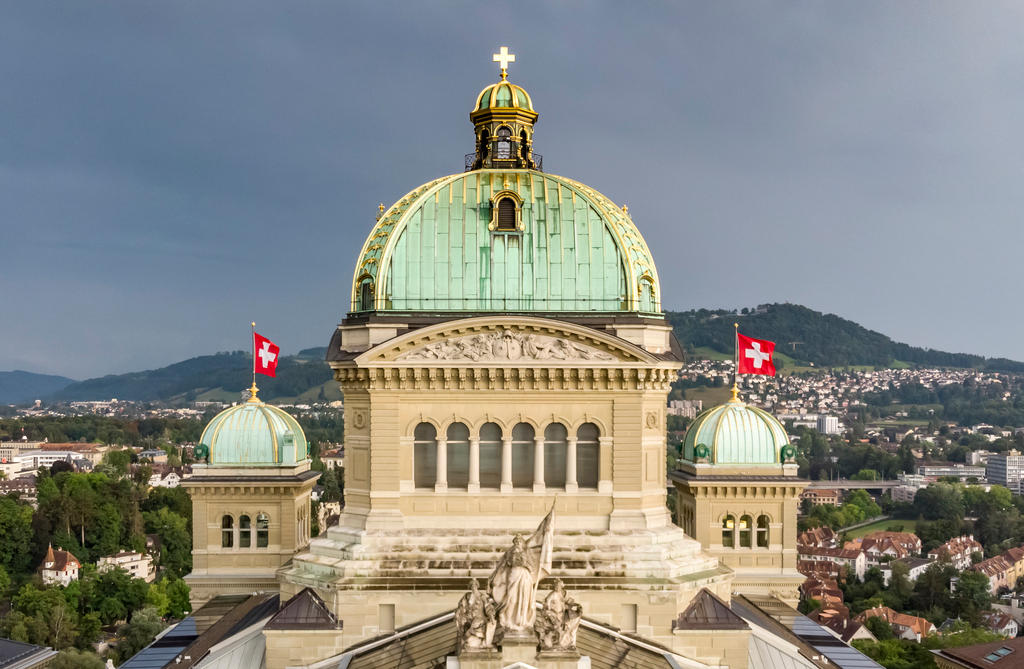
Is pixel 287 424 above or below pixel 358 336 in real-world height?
below

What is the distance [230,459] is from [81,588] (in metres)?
80.3

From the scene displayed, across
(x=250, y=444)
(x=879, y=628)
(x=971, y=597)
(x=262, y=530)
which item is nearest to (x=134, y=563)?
(x=879, y=628)

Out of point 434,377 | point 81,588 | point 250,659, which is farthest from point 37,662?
point 434,377

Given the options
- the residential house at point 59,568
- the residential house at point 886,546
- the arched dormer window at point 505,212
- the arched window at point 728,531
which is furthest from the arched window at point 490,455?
the residential house at point 886,546

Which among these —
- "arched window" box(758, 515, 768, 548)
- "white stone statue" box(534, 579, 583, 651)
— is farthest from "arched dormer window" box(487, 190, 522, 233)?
"arched window" box(758, 515, 768, 548)

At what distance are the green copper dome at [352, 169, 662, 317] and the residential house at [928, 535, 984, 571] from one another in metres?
145

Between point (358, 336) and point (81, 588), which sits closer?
point (358, 336)

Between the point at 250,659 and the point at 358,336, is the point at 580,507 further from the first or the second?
the point at 250,659

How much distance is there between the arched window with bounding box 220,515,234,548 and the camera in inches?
2088

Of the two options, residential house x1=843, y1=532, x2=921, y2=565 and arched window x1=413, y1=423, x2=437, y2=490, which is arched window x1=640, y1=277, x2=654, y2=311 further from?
residential house x1=843, y1=532, x2=921, y2=565

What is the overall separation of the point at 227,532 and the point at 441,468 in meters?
19.7

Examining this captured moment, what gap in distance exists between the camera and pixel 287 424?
54.8 meters

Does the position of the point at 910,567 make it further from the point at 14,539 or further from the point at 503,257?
the point at 503,257

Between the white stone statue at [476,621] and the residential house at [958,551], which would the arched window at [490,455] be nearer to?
the white stone statue at [476,621]
